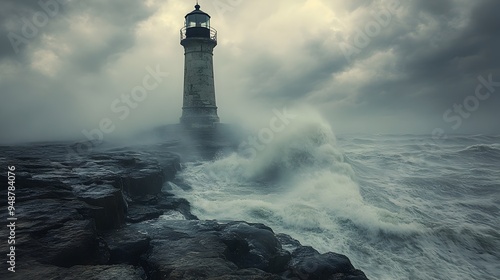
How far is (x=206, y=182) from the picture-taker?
12.6 m

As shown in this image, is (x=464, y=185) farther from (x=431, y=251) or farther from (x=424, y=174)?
(x=431, y=251)

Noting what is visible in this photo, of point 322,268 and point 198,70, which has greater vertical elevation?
point 198,70

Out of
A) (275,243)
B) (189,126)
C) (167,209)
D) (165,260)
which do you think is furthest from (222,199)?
(189,126)

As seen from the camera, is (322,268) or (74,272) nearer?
(74,272)

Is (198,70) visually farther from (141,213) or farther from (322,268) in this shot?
(322,268)

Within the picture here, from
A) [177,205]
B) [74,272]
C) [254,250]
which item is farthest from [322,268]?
[177,205]

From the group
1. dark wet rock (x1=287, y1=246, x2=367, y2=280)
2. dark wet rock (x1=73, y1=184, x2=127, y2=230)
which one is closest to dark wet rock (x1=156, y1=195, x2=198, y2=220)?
dark wet rock (x1=73, y1=184, x2=127, y2=230)

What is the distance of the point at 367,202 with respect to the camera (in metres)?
10.2

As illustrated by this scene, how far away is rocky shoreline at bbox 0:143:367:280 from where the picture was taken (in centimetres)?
357

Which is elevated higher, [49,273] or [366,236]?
[49,273]

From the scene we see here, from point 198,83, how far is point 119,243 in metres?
18.5

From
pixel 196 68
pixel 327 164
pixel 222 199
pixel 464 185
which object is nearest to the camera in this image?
pixel 222 199

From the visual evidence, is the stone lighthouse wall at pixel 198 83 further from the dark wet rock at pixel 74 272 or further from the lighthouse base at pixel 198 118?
the dark wet rock at pixel 74 272

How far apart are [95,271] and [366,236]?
262 inches
